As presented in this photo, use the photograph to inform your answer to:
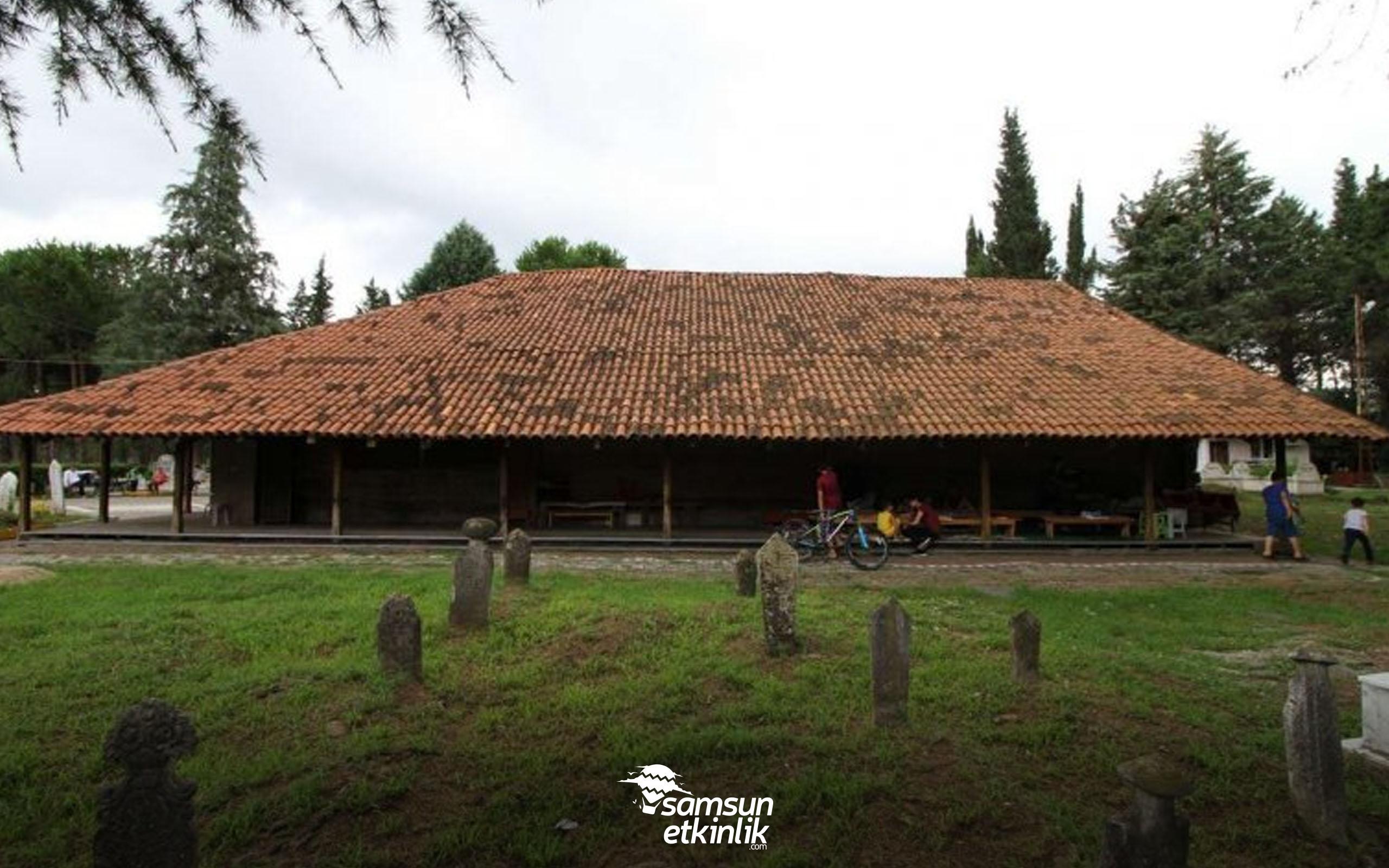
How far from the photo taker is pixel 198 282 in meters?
39.4

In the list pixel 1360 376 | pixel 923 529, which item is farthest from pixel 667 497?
pixel 1360 376

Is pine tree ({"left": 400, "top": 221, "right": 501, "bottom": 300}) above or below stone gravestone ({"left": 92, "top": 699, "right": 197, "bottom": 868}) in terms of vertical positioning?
above

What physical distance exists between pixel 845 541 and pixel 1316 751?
32.7 ft

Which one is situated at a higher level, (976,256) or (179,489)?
(976,256)

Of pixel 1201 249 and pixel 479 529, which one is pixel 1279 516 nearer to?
pixel 479 529

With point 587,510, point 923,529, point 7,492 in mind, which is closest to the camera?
point 923,529

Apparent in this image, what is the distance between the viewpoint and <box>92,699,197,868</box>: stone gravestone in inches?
134

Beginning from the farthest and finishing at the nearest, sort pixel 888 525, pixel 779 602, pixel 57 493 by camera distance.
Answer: pixel 57 493 → pixel 888 525 → pixel 779 602

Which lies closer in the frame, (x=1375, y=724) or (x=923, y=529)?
(x=1375, y=724)

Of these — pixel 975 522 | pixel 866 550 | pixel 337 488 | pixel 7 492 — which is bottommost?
pixel 866 550

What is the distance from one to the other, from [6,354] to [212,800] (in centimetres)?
6279

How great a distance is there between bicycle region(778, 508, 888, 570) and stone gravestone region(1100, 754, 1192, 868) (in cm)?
995

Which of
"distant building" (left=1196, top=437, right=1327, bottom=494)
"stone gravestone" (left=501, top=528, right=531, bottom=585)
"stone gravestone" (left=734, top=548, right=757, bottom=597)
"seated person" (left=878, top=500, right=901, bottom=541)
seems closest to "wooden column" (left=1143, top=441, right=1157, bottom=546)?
"seated person" (left=878, top=500, right=901, bottom=541)

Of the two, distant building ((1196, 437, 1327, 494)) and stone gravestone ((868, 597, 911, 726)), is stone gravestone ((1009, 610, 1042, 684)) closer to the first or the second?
stone gravestone ((868, 597, 911, 726))
